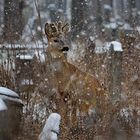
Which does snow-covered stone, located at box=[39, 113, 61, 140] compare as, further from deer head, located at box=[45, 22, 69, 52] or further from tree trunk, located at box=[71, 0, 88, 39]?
tree trunk, located at box=[71, 0, 88, 39]

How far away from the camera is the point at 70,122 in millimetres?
8594

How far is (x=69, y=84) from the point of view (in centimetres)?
960

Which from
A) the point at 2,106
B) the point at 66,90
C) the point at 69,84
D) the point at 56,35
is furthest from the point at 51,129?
the point at 56,35

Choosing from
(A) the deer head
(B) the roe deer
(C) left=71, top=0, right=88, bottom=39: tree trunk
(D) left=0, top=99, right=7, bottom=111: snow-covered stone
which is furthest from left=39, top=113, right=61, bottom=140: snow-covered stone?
(C) left=71, top=0, right=88, bottom=39: tree trunk

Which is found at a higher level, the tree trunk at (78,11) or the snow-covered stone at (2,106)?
the tree trunk at (78,11)

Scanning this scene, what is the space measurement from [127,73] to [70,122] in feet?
7.89

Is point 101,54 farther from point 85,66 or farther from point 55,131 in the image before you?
point 55,131

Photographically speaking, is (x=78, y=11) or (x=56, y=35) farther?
(x=78, y=11)

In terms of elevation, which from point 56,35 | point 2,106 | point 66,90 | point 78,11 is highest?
point 56,35

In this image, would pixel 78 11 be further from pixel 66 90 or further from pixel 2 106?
pixel 2 106

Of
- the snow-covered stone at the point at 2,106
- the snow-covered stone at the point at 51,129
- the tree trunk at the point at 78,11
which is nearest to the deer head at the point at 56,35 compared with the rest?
the snow-covered stone at the point at 2,106

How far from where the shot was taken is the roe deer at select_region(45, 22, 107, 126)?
29.5ft

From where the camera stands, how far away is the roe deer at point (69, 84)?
8984 millimetres

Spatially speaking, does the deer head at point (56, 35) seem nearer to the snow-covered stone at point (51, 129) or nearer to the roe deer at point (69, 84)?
the roe deer at point (69, 84)
